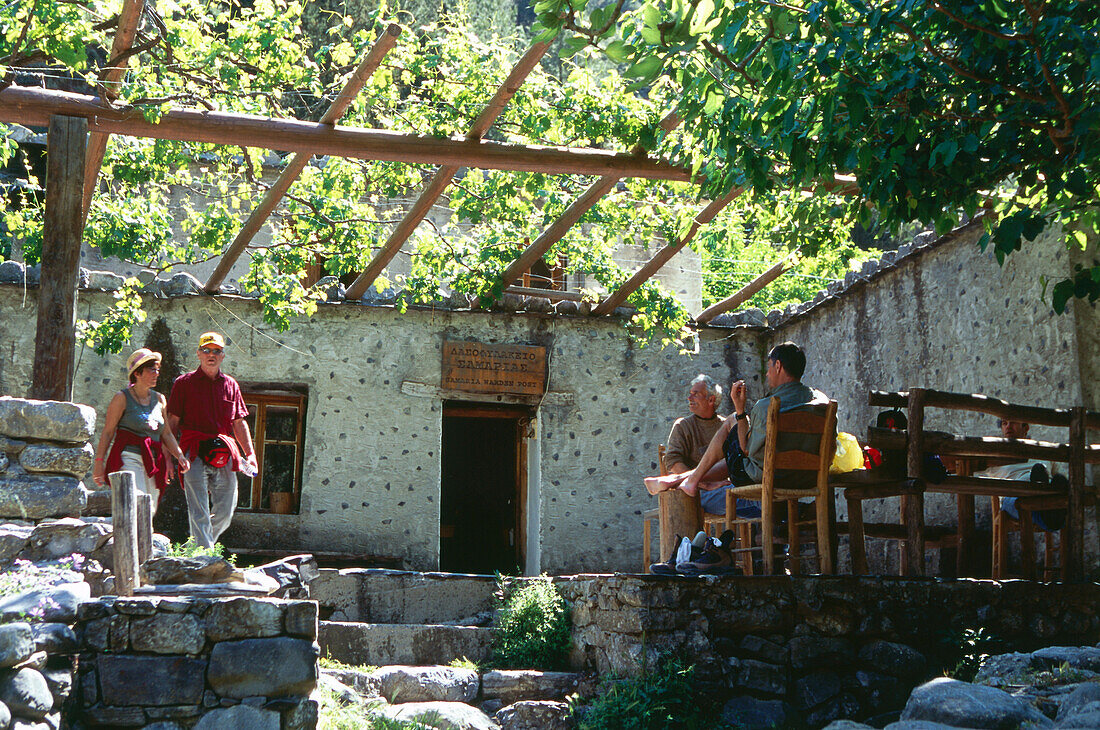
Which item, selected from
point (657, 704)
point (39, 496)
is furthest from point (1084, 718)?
point (39, 496)

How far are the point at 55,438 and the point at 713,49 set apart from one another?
12.2ft

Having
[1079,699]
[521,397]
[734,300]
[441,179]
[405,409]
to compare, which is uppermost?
[441,179]

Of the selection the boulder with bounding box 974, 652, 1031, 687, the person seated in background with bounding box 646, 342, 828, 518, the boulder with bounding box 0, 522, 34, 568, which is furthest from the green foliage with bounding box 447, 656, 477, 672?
the boulder with bounding box 974, 652, 1031, 687

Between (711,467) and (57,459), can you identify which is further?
(711,467)

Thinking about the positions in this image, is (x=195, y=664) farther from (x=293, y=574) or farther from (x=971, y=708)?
(x=971, y=708)

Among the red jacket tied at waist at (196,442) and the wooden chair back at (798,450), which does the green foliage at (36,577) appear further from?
the wooden chair back at (798,450)

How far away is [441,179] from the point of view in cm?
736

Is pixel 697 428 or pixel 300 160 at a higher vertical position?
pixel 300 160

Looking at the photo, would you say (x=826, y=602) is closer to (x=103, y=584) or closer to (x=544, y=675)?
(x=544, y=675)

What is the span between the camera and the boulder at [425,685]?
5.44 metres

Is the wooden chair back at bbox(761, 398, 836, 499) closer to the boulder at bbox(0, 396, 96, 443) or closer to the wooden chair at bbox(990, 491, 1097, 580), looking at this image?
the wooden chair at bbox(990, 491, 1097, 580)

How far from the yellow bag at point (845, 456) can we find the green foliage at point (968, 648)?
0.91m

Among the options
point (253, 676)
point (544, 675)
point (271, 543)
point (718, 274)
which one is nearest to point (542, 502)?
point (271, 543)

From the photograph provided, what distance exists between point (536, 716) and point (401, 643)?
129 centimetres
